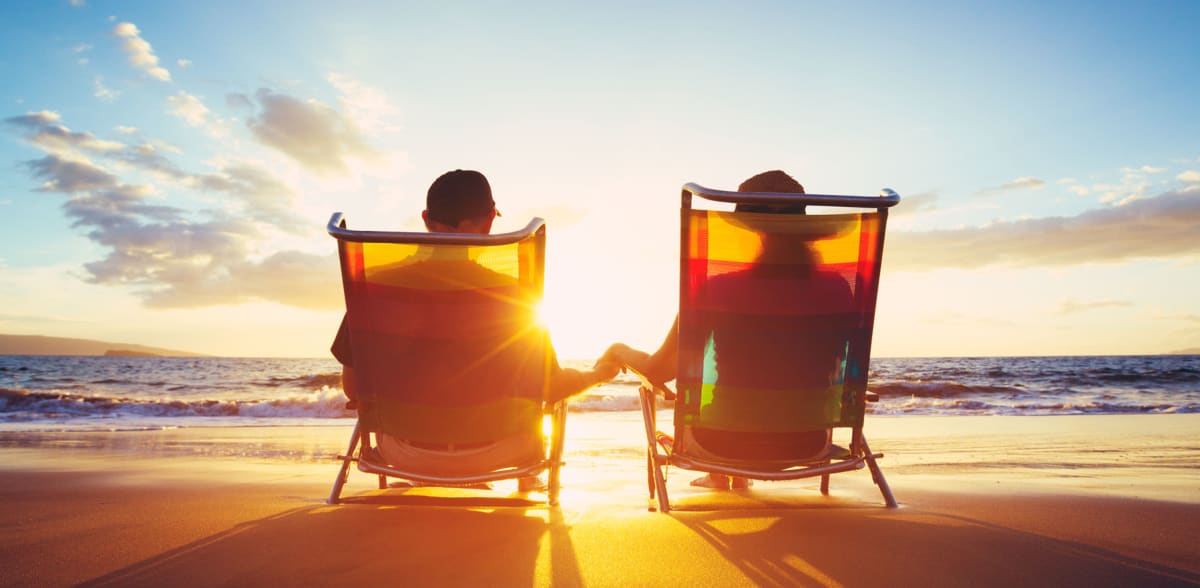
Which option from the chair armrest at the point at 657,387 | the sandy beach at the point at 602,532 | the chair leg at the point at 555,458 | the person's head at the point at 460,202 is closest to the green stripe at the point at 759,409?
the chair armrest at the point at 657,387

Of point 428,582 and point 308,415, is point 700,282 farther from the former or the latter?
point 308,415

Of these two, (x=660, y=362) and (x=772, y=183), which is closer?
(x=772, y=183)

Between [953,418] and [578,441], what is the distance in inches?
322

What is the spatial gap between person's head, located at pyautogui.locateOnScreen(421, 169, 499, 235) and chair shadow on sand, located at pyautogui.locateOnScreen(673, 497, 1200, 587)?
5.49 ft

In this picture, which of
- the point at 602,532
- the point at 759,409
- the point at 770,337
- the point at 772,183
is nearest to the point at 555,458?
the point at 602,532

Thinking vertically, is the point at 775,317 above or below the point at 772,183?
below

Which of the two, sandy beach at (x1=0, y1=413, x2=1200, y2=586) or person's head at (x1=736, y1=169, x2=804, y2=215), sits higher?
person's head at (x1=736, y1=169, x2=804, y2=215)

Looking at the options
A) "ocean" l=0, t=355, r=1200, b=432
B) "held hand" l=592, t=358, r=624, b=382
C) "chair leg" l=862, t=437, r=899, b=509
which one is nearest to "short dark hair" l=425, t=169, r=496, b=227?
"held hand" l=592, t=358, r=624, b=382

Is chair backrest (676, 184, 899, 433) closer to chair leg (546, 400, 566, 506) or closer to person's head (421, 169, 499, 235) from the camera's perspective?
chair leg (546, 400, 566, 506)

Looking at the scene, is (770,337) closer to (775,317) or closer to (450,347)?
(775,317)

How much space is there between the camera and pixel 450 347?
2990mm

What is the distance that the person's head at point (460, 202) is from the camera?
3078mm

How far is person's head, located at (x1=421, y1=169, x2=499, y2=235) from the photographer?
121 inches

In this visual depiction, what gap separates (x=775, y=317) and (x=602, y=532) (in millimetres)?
1316
